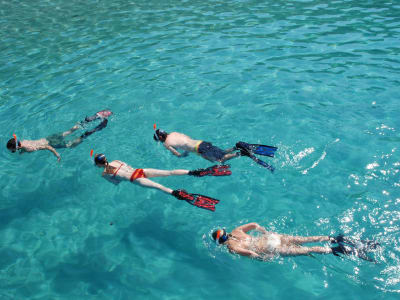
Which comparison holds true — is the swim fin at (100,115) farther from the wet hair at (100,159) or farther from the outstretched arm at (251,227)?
the outstretched arm at (251,227)

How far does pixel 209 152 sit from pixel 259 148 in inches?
41.9

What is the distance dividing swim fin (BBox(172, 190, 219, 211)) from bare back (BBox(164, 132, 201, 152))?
1.25 m

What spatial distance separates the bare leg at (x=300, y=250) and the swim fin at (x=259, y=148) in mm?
2243

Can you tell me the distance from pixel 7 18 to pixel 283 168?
18211 mm

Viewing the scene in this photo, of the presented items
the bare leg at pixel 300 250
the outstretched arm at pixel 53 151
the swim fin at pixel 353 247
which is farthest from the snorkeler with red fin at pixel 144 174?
the swim fin at pixel 353 247

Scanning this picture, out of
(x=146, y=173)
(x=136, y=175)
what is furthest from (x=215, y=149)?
(x=136, y=175)

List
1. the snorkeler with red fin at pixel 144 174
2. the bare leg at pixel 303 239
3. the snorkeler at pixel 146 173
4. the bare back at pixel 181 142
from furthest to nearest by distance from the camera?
1. the bare back at pixel 181 142
2. the snorkeler at pixel 146 173
3. the snorkeler with red fin at pixel 144 174
4. the bare leg at pixel 303 239

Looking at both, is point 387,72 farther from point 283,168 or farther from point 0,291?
point 0,291

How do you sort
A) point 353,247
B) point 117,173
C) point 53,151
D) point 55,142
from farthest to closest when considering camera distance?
point 55,142
point 53,151
point 117,173
point 353,247

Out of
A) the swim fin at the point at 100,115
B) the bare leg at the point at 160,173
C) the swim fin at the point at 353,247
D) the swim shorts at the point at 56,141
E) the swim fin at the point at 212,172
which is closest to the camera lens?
the swim fin at the point at 353,247

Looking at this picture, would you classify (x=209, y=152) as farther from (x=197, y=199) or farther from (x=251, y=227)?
(x=251, y=227)

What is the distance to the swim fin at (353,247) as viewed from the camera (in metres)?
5.18

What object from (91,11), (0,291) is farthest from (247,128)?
(91,11)

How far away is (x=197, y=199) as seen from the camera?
20.8 ft
